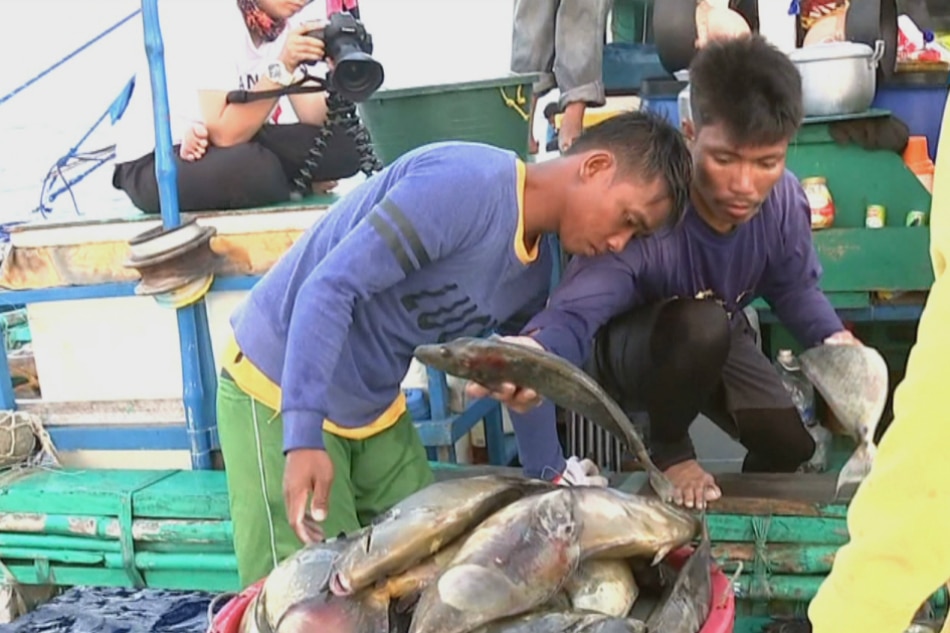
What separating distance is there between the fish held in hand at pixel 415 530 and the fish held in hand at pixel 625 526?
0.12 metres

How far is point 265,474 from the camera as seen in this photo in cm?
240

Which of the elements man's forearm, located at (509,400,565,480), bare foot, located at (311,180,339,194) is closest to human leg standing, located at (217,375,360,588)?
man's forearm, located at (509,400,565,480)

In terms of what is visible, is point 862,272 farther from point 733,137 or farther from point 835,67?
point 733,137

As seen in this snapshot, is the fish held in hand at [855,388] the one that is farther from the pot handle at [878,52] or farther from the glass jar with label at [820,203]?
the pot handle at [878,52]

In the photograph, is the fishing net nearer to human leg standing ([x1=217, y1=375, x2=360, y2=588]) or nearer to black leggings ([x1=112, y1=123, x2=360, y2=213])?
black leggings ([x1=112, y1=123, x2=360, y2=213])

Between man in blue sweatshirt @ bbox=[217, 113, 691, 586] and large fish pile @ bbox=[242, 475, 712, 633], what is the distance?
0.46 m

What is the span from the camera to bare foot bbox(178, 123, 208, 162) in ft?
10.9

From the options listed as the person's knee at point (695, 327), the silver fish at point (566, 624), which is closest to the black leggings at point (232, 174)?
the person's knee at point (695, 327)

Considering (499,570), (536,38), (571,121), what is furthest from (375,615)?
(536,38)

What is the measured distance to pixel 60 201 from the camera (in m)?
6.14

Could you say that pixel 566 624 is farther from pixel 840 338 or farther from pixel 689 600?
pixel 840 338

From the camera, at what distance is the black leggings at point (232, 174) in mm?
3305

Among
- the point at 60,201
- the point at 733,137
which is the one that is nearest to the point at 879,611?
the point at 733,137

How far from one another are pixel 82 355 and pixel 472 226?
1.78 meters
